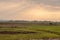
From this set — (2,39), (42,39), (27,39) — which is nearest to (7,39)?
(2,39)

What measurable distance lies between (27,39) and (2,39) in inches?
135

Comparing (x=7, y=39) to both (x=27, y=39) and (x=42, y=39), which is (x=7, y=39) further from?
(x=42, y=39)

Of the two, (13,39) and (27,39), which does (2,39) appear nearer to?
(13,39)

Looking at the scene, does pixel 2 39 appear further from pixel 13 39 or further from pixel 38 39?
pixel 38 39

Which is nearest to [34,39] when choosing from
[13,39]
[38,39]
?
[38,39]

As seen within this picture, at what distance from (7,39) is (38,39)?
430 centimetres

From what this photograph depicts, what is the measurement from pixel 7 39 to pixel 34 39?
3.74m

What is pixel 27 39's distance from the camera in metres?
28.3

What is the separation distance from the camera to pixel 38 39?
28.8 metres

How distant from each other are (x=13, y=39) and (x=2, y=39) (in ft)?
4.94

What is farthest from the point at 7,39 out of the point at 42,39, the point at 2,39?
the point at 42,39

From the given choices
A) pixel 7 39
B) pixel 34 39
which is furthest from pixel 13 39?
pixel 34 39

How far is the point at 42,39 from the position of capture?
2894 cm

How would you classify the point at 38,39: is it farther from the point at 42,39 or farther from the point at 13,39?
the point at 13,39
